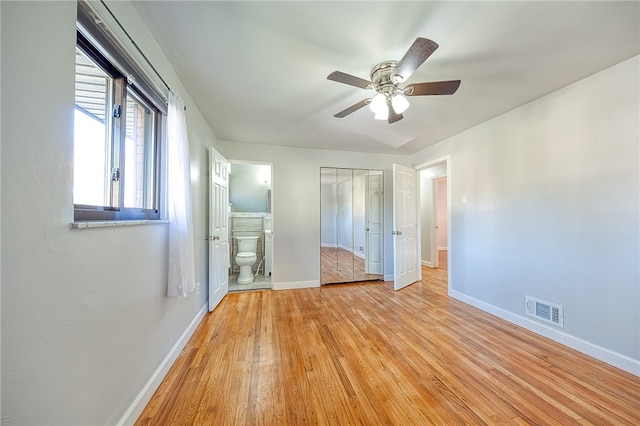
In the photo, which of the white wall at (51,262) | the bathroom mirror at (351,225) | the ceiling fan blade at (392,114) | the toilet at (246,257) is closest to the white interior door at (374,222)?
the bathroom mirror at (351,225)

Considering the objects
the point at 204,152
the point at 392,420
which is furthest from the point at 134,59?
the point at 392,420

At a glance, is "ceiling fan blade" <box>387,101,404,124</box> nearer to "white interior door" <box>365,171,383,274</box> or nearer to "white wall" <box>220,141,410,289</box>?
"white wall" <box>220,141,410,289</box>

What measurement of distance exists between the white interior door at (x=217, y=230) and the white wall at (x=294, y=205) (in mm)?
662

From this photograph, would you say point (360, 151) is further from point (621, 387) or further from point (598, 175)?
point (621, 387)

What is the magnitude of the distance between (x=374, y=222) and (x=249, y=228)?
8.24 ft

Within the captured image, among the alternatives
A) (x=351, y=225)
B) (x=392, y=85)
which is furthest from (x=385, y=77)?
(x=351, y=225)

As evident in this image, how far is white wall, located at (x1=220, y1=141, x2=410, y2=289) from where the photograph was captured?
3824 millimetres

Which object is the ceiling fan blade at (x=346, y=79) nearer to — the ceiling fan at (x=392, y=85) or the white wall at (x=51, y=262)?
the ceiling fan at (x=392, y=85)

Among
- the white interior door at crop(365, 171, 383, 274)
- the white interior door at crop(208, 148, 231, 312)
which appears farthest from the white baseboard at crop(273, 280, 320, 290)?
the white interior door at crop(365, 171, 383, 274)

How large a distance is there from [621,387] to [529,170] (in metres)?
1.90

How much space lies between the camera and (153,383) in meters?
1.55

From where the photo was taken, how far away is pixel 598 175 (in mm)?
1968

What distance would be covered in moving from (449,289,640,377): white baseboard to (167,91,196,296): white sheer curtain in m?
3.34

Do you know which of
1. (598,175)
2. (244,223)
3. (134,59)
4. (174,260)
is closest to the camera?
(134,59)
